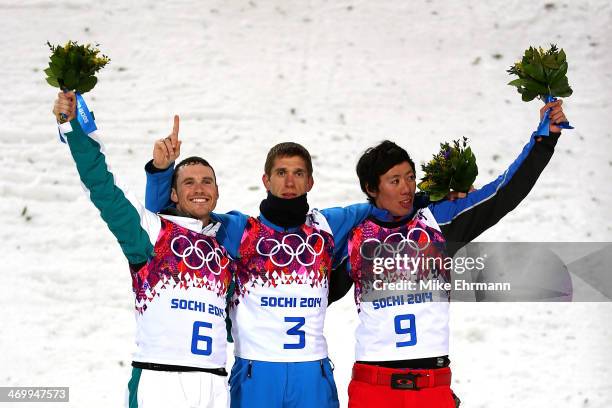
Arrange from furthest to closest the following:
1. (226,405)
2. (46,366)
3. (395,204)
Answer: (46,366) → (395,204) → (226,405)

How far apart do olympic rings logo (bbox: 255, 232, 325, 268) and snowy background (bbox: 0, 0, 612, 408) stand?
54.6 inches

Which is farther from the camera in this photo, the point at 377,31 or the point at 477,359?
the point at 377,31

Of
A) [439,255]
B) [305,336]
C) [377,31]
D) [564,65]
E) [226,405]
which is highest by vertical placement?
[377,31]

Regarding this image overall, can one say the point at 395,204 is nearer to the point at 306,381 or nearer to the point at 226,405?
the point at 306,381

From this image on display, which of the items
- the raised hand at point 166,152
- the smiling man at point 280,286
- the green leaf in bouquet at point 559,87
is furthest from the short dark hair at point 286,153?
the green leaf in bouquet at point 559,87

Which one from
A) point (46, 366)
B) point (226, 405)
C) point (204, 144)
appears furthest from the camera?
point (204, 144)

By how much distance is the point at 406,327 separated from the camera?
8.29ft

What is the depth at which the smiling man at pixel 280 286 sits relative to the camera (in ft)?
8.27

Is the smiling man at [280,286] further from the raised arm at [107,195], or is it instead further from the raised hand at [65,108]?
the raised hand at [65,108]

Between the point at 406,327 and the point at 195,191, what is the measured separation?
729mm

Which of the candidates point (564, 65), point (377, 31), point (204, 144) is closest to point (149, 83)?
point (204, 144)

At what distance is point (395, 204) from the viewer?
103 inches

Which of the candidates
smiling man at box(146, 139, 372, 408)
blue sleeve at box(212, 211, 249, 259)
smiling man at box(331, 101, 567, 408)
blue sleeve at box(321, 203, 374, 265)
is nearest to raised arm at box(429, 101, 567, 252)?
smiling man at box(331, 101, 567, 408)

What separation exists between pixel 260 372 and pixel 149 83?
7.38 ft
